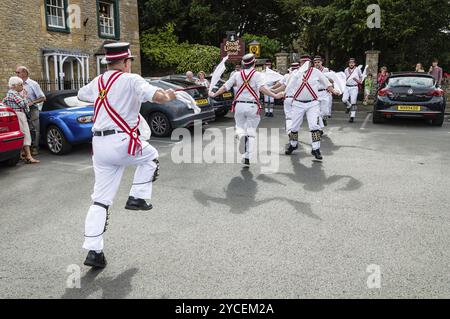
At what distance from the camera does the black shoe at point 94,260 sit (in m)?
3.74

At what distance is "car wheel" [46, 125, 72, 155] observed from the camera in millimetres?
8988

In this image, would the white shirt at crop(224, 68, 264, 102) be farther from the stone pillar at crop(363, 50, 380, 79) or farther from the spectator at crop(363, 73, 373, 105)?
the stone pillar at crop(363, 50, 380, 79)

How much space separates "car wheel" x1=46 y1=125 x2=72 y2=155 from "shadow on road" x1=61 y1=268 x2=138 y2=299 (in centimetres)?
584

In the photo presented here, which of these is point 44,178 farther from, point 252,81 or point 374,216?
point 374,216

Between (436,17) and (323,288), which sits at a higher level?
(436,17)

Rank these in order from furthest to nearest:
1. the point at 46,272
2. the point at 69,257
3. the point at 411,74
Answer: the point at 411,74, the point at 69,257, the point at 46,272

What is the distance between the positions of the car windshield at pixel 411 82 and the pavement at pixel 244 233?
5.05m

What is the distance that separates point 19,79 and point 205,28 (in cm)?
2023

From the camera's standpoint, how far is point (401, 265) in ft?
12.2

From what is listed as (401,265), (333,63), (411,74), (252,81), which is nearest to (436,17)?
(333,63)

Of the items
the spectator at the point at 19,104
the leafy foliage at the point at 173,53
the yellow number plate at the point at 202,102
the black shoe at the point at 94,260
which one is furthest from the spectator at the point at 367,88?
the black shoe at the point at 94,260

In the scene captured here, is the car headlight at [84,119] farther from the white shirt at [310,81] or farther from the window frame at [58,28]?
the window frame at [58,28]

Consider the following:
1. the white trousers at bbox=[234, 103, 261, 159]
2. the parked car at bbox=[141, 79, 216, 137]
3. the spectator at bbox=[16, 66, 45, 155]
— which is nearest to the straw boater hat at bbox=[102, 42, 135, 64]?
Result: the white trousers at bbox=[234, 103, 261, 159]
